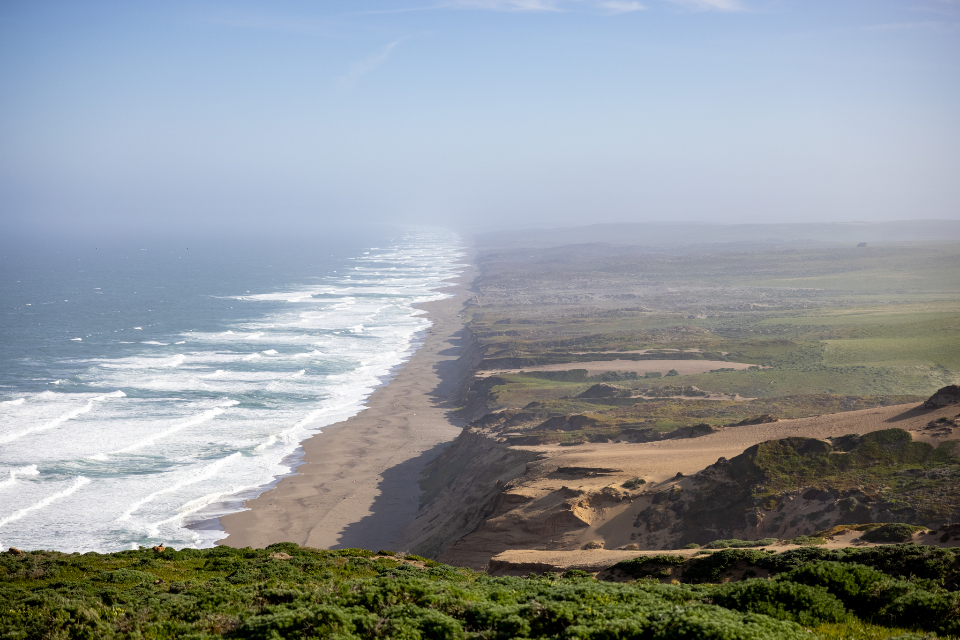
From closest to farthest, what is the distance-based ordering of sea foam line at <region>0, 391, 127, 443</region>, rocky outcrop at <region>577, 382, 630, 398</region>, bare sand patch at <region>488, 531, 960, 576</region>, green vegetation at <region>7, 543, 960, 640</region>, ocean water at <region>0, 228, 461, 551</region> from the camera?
1. green vegetation at <region>7, 543, 960, 640</region>
2. bare sand patch at <region>488, 531, 960, 576</region>
3. ocean water at <region>0, 228, 461, 551</region>
4. sea foam line at <region>0, 391, 127, 443</region>
5. rocky outcrop at <region>577, 382, 630, 398</region>

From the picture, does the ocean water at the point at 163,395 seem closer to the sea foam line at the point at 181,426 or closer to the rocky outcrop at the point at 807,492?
the sea foam line at the point at 181,426

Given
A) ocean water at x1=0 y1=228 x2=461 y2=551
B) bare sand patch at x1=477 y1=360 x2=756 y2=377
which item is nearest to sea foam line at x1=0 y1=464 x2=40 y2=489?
ocean water at x1=0 y1=228 x2=461 y2=551

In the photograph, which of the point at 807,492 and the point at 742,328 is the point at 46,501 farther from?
the point at 742,328

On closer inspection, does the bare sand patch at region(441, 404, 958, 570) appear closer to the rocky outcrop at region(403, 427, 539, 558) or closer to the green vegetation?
the rocky outcrop at region(403, 427, 539, 558)

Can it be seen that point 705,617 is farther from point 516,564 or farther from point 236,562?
point 236,562

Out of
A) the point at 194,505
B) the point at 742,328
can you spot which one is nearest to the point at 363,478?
the point at 194,505
